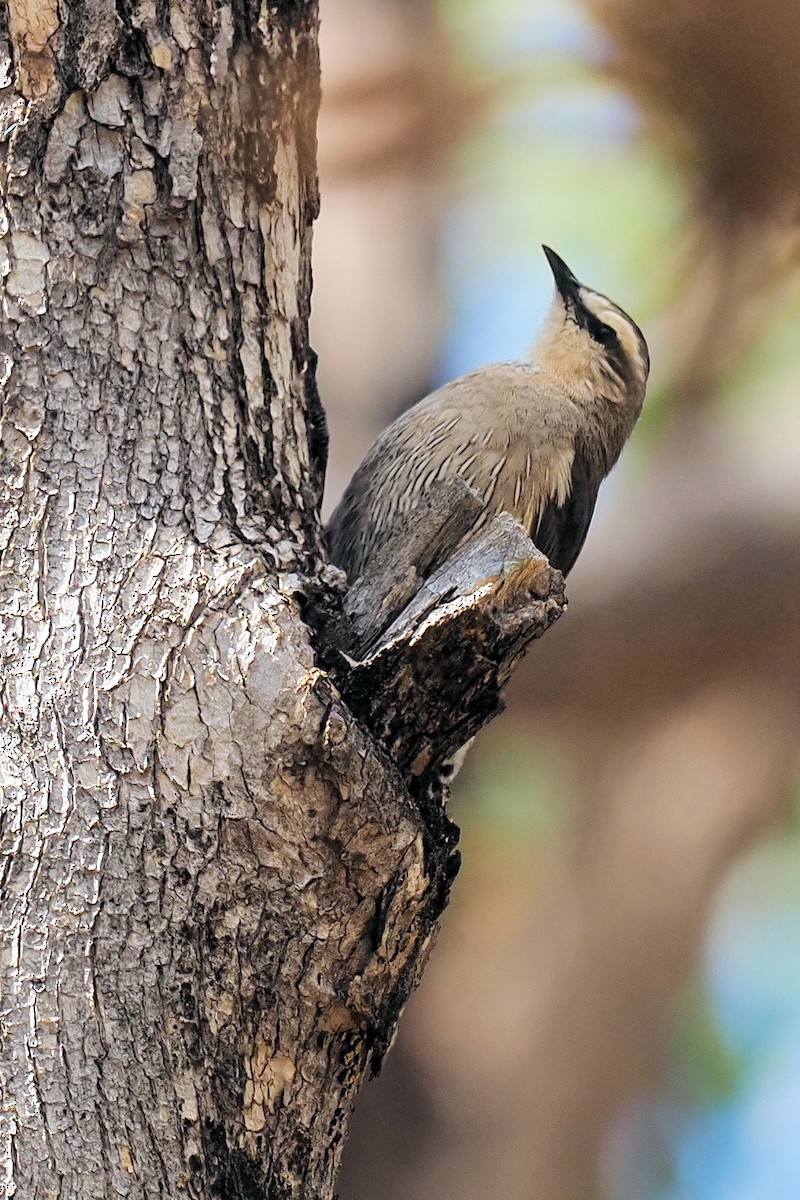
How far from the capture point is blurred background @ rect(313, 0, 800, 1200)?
248 cm

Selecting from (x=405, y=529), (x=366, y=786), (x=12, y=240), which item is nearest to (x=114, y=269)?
(x=12, y=240)

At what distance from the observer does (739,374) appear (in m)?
2.54

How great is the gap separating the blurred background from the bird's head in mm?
236

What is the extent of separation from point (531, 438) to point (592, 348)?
0.39 m

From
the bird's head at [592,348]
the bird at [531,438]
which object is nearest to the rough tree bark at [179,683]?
the bird at [531,438]

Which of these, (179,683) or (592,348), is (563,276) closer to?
(592,348)

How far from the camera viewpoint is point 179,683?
1048 mm

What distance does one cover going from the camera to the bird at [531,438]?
2.01 meters

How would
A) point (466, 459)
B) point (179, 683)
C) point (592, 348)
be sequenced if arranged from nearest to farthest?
point (179, 683) < point (466, 459) < point (592, 348)

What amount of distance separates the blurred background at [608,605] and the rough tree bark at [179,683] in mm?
1364

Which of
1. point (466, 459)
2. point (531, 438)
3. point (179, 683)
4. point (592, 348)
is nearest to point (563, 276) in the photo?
point (592, 348)

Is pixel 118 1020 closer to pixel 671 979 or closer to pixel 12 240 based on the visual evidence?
pixel 12 240

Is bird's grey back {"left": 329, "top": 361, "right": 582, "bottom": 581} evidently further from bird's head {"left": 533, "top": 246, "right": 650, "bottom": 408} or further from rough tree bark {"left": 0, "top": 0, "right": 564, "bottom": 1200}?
rough tree bark {"left": 0, "top": 0, "right": 564, "bottom": 1200}

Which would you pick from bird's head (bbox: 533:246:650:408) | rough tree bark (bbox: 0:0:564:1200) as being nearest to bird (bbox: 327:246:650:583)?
bird's head (bbox: 533:246:650:408)
